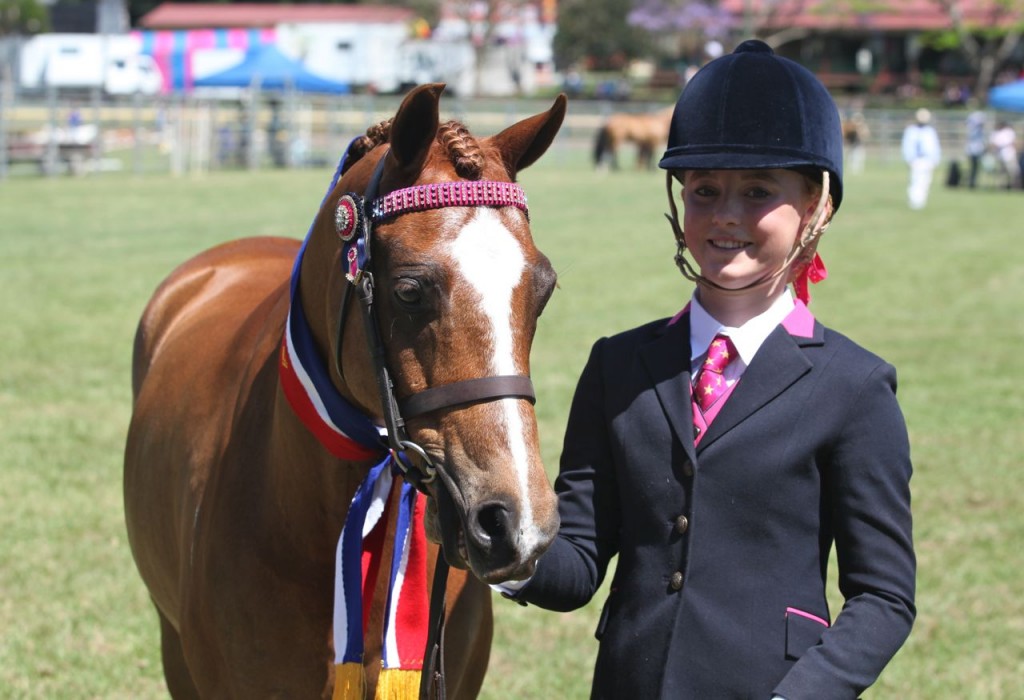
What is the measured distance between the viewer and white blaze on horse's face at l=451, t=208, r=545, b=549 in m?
2.21

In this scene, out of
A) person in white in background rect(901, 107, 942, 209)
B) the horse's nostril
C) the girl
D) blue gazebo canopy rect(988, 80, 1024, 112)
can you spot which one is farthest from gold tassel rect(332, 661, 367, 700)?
blue gazebo canopy rect(988, 80, 1024, 112)

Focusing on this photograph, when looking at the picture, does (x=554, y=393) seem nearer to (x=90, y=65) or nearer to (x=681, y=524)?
(x=681, y=524)

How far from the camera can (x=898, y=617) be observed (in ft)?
7.45

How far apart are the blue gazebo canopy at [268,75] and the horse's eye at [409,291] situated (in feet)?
103

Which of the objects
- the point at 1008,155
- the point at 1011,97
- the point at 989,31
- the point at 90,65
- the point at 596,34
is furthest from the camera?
the point at 596,34

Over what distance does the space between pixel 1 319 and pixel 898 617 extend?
1099 centimetres

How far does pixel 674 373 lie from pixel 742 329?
0.54 feet

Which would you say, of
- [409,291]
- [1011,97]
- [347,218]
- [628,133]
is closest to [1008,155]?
[1011,97]

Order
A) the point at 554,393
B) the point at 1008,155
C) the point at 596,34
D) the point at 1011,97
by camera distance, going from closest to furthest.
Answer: the point at 554,393 < the point at 1008,155 < the point at 1011,97 < the point at 596,34

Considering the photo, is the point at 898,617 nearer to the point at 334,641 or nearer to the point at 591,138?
the point at 334,641

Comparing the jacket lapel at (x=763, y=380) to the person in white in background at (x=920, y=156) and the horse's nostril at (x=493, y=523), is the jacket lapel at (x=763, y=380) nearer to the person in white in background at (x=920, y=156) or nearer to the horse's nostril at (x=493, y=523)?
the horse's nostril at (x=493, y=523)

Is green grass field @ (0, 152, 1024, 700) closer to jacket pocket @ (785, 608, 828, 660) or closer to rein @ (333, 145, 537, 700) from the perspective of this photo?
rein @ (333, 145, 537, 700)

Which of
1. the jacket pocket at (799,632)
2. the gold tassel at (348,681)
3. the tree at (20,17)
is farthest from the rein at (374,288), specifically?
the tree at (20,17)

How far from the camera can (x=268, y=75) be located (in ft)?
108
